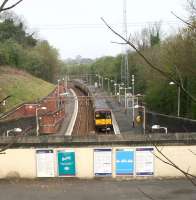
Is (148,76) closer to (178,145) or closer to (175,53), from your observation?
(175,53)

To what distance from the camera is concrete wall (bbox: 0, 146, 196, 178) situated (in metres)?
16.3

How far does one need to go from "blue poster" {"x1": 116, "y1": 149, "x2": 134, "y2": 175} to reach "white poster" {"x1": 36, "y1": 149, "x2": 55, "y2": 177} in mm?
2520

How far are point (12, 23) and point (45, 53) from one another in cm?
1577

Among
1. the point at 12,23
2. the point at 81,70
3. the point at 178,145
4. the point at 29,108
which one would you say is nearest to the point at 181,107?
the point at 29,108

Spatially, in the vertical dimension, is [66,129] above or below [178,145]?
below

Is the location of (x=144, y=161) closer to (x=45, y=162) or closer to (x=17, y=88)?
(x=45, y=162)

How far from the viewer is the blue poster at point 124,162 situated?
53.5 feet

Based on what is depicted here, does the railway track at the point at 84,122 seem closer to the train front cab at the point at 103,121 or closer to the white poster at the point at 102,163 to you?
the train front cab at the point at 103,121

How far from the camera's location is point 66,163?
16.6 meters

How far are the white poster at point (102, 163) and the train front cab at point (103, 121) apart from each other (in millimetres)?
26116

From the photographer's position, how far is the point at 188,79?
36906 mm

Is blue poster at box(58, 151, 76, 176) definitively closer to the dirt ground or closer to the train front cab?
the dirt ground

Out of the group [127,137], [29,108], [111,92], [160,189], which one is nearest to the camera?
[160,189]

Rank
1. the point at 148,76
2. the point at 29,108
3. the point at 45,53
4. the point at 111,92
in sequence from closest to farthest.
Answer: the point at 29,108 → the point at 148,76 → the point at 111,92 → the point at 45,53
